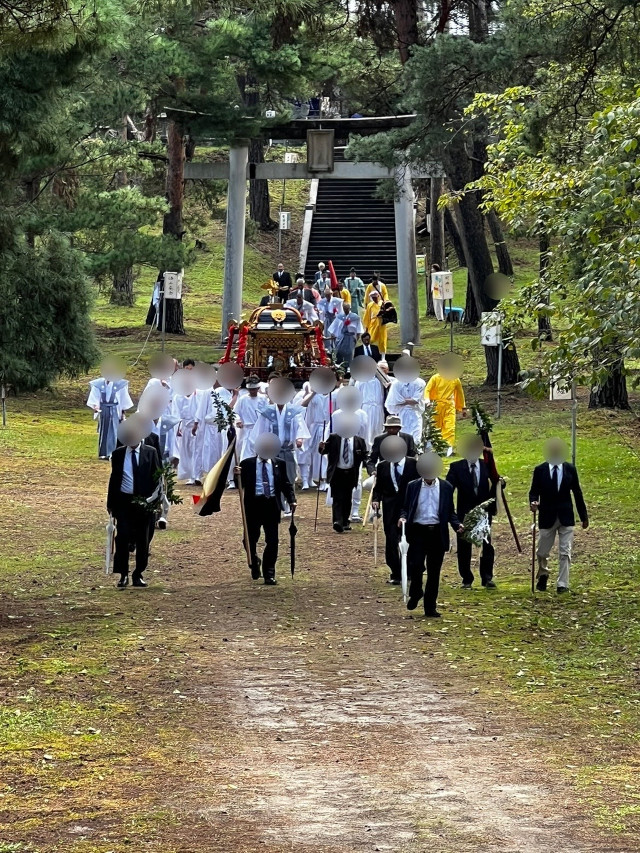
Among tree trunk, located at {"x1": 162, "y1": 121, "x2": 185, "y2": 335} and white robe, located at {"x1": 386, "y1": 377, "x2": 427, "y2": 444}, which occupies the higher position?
tree trunk, located at {"x1": 162, "y1": 121, "x2": 185, "y2": 335}

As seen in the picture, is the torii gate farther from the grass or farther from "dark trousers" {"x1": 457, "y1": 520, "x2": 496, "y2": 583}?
"dark trousers" {"x1": 457, "y1": 520, "x2": 496, "y2": 583}

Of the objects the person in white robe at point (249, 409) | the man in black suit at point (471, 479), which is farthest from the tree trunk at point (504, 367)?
the man in black suit at point (471, 479)

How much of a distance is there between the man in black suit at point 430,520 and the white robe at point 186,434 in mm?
10065

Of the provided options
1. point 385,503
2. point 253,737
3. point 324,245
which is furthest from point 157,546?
point 324,245

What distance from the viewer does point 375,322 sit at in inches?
1351

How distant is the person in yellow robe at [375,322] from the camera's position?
3419 centimetres

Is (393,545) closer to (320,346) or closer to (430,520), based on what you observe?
(430,520)

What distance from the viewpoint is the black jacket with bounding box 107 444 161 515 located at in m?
15.0

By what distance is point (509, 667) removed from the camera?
477 inches

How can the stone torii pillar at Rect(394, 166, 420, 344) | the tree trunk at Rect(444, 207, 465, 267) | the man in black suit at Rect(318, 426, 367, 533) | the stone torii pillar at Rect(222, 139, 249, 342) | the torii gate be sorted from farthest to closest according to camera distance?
the tree trunk at Rect(444, 207, 465, 267) < the stone torii pillar at Rect(394, 166, 420, 344) < the stone torii pillar at Rect(222, 139, 249, 342) < the torii gate < the man in black suit at Rect(318, 426, 367, 533)

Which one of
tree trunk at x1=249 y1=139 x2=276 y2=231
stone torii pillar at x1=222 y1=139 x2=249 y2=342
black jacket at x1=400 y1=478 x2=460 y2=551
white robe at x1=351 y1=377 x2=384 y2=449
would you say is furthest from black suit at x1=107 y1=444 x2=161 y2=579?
tree trunk at x1=249 y1=139 x2=276 y2=231

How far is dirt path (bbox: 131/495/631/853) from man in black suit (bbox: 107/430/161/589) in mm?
605

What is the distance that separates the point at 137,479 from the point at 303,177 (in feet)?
85.5

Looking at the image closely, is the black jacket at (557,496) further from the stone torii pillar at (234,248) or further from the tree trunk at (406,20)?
the stone torii pillar at (234,248)
